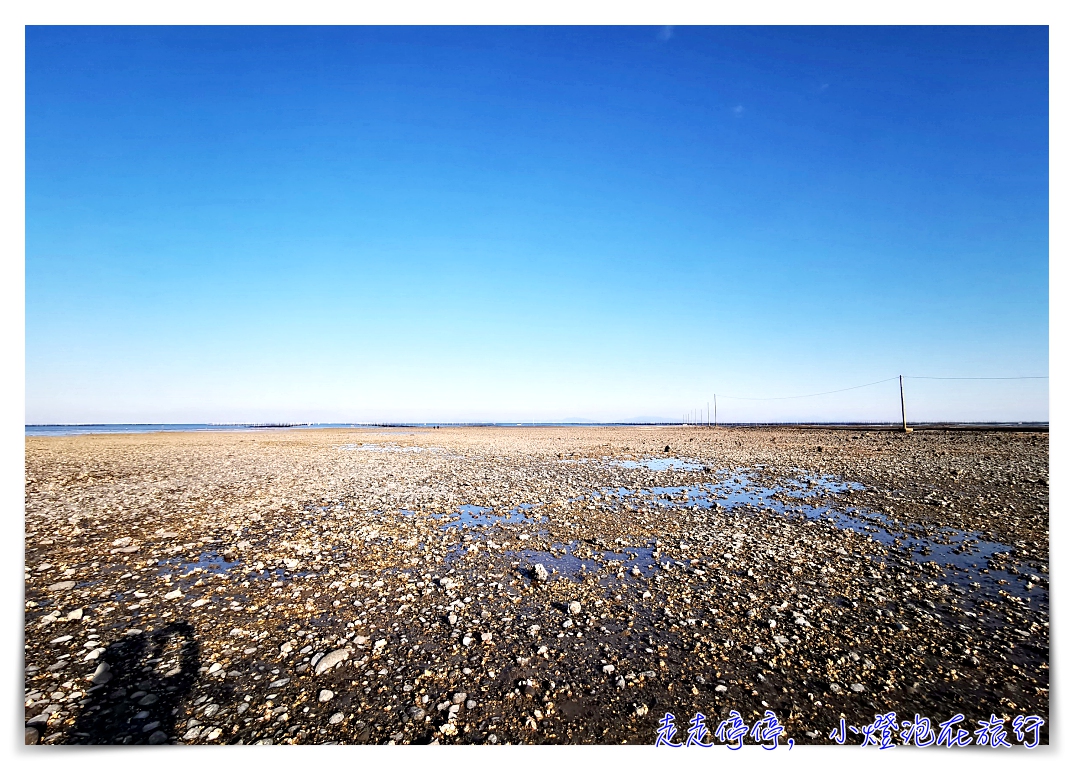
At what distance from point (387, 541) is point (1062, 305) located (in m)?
11.0

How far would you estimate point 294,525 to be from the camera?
11.1 m

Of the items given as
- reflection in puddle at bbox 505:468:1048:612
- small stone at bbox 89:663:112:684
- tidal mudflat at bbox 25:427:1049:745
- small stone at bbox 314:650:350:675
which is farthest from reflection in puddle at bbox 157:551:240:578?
reflection in puddle at bbox 505:468:1048:612

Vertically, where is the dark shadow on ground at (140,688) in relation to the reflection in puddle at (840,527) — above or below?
above

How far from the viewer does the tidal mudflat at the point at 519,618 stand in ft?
13.7

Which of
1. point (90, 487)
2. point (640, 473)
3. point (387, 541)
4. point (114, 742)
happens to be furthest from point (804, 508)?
point (90, 487)

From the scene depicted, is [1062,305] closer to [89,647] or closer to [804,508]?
[804,508]

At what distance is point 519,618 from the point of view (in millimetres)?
6211

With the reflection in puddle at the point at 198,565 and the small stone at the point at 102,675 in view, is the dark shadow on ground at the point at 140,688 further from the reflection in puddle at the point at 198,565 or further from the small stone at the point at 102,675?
the reflection in puddle at the point at 198,565

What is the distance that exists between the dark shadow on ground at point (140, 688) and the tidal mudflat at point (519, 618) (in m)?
0.02

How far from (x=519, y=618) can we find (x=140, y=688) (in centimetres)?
408

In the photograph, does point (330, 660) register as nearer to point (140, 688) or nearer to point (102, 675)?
point (140, 688)

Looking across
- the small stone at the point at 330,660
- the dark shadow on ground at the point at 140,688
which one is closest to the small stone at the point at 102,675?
the dark shadow on ground at the point at 140,688

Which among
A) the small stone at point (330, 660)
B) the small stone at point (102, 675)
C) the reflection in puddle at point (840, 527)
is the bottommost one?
the reflection in puddle at point (840, 527)
